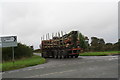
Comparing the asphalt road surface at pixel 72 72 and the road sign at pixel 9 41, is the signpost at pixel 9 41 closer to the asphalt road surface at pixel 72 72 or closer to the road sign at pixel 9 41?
the road sign at pixel 9 41

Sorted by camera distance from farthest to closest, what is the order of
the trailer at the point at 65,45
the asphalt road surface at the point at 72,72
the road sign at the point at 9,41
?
the trailer at the point at 65,45, the road sign at the point at 9,41, the asphalt road surface at the point at 72,72

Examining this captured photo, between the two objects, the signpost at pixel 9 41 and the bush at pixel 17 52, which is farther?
the bush at pixel 17 52

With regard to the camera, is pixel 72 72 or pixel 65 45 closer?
pixel 72 72

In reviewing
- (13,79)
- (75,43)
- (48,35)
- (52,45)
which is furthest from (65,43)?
(13,79)

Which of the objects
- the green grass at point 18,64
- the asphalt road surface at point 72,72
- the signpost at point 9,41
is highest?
the signpost at point 9,41

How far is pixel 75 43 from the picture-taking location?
26.5 meters

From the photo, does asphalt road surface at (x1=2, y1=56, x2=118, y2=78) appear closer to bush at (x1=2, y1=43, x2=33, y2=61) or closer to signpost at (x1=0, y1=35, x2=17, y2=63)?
signpost at (x1=0, y1=35, x2=17, y2=63)

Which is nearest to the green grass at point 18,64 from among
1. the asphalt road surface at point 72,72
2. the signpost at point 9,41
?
the signpost at point 9,41

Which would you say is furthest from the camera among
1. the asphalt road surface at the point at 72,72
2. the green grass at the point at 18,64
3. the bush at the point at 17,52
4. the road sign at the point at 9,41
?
the bush at the point at 17,52

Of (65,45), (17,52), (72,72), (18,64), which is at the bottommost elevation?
(18,64)

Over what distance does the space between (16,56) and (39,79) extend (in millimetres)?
23641

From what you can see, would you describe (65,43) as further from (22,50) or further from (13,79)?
(13,79)

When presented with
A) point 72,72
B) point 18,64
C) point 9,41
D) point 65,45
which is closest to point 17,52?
point 65,45

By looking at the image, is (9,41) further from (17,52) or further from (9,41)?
(17,52)
